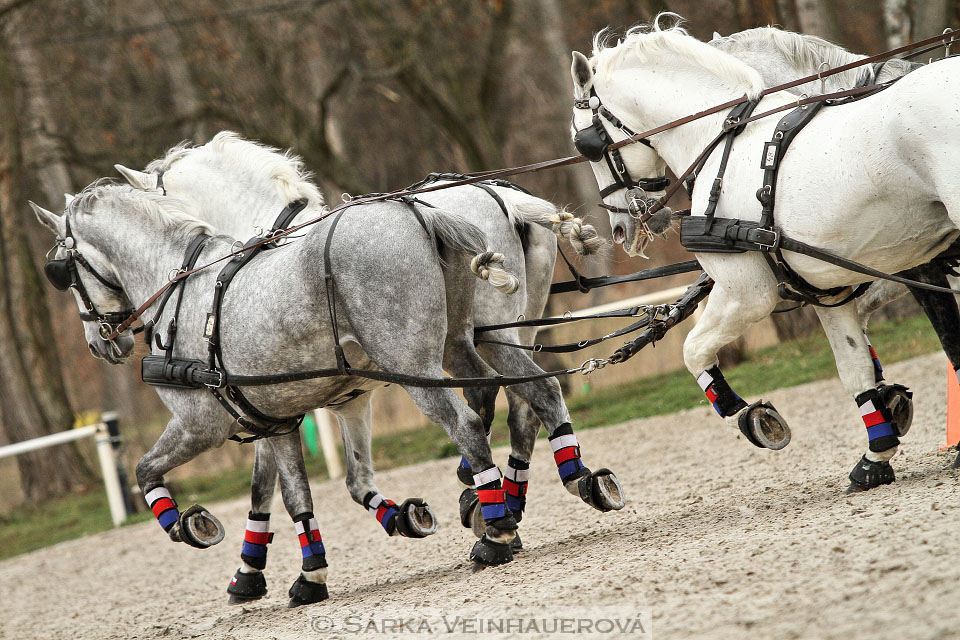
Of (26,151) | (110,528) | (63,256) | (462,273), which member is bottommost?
(110,528)

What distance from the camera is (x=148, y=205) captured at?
16.9ft

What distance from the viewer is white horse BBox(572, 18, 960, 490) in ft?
11.4

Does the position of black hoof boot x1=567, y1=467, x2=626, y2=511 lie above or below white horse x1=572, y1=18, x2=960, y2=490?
below

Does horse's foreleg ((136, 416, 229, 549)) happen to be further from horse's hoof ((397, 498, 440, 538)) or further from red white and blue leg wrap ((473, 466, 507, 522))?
red white and blue leg wrap ((473, 466, 507, 522))

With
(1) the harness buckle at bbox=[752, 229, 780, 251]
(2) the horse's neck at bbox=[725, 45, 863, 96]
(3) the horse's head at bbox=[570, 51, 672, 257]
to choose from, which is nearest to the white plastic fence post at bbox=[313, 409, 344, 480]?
(3) the horse's head at bbox=[570, 51, 672, 257]

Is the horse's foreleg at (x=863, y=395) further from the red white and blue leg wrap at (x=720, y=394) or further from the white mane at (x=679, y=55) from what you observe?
the white mane at (x=679, y=55)

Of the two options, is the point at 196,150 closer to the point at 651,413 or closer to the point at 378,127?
the point at 651,413

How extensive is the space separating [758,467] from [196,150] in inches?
163

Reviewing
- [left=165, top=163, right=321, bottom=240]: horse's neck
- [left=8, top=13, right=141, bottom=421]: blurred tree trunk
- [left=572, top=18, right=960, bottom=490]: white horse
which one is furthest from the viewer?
[left=8, top=13, right=141, bottom=421]: blurred tree trunk

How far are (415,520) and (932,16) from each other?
7.27m

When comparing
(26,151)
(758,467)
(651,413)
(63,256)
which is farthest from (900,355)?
(26,151)

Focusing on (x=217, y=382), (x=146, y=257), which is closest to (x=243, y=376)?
(x=217, y=382)

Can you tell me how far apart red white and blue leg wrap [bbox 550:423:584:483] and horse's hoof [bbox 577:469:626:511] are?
123 millimetres

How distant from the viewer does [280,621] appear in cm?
449
